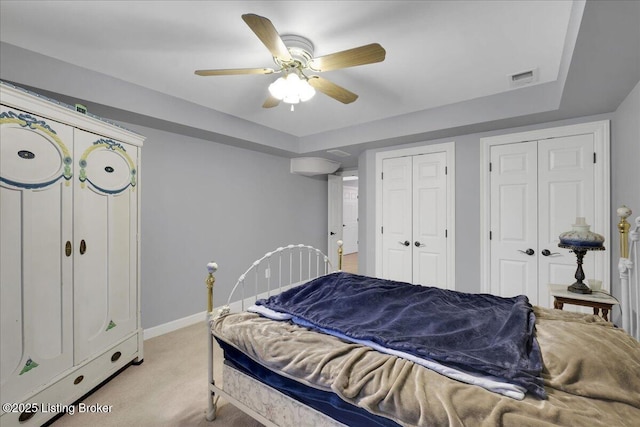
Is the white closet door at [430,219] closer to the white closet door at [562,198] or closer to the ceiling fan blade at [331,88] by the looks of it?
the white closet door at [562,198]

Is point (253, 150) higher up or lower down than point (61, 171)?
higher up

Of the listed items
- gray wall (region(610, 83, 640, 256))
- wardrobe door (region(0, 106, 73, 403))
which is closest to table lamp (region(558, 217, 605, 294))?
gray wall (region(610, 83, 640, 256))

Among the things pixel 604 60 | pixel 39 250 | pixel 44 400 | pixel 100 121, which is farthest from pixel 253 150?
pixel 604 60

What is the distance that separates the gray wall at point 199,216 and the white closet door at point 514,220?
2800mm

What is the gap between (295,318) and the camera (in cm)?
170

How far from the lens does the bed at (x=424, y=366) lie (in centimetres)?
97

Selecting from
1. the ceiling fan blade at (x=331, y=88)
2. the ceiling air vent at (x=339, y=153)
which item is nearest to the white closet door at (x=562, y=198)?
the ceiling fan blade at (x=331, y=88)

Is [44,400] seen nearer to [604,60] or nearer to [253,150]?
[253,150]

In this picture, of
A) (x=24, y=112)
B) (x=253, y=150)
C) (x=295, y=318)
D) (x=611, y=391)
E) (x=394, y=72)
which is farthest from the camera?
(x=253, y=150)

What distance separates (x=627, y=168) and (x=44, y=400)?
4.17 m

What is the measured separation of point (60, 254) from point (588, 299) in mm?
3500

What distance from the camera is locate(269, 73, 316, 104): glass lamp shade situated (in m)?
1.79

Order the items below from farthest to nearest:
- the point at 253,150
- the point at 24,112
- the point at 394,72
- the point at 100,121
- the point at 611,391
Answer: the point at 253,150, the point at 394,72, the point at 100,121, the point at 24,112, the point at 611,391

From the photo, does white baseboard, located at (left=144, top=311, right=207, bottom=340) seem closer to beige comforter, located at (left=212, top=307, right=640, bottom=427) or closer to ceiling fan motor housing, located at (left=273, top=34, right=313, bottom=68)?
beige comforter, located at (left=212, top=307, right=640, bottom=427)
